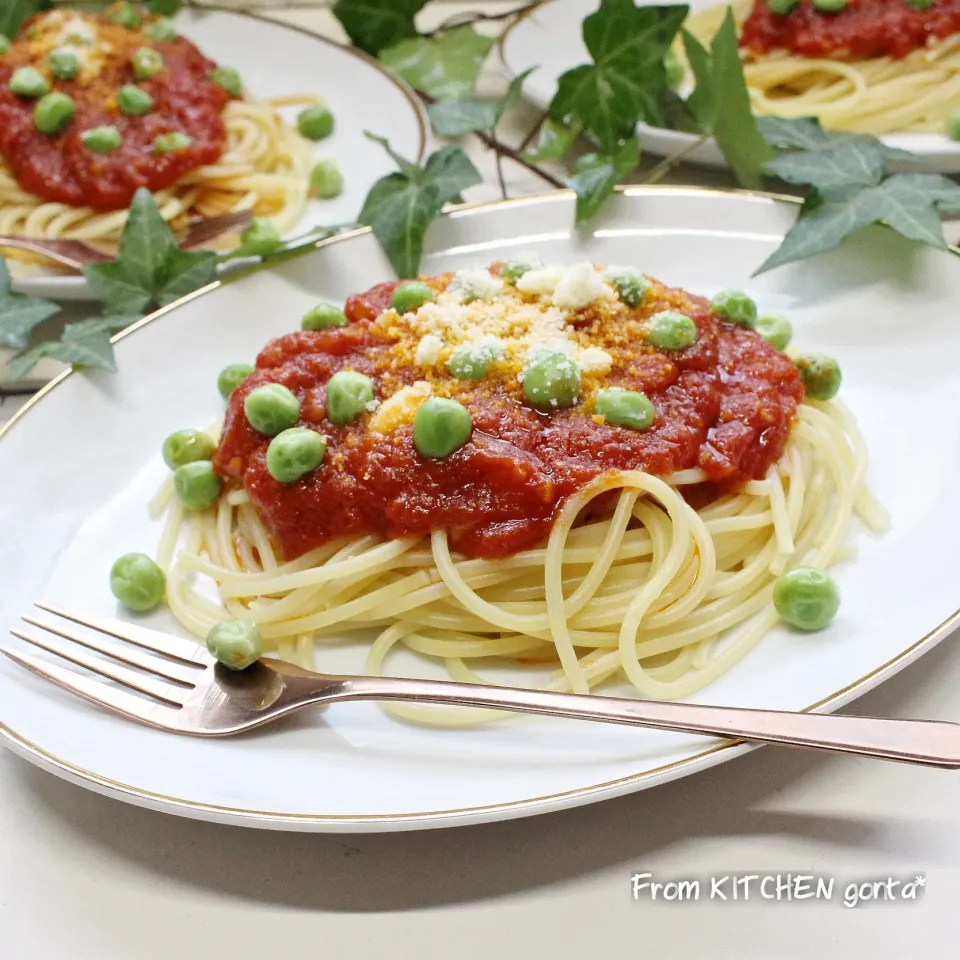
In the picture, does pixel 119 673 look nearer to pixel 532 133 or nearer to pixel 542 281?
pixel 542 281

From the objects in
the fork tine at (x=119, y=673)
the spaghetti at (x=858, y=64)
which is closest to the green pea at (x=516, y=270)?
the fork tine at (x=119, y=673)

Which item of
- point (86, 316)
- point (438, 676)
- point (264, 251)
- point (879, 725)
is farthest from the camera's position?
point (86, 316)

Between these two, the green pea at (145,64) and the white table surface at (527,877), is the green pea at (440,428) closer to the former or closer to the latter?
the white table surface at (527,877)

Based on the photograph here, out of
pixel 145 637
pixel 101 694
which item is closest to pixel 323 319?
pixel 145 637

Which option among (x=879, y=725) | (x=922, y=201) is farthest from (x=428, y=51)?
(x=879, y=725)

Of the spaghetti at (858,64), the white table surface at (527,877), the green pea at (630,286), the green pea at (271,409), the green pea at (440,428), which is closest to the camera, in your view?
the white table surface at (527,877)

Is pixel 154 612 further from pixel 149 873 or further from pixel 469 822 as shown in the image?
pixel 469 822

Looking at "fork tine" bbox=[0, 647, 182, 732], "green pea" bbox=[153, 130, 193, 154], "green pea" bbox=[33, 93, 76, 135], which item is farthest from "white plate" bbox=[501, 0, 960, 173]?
"fork tine" bbox=[0, 647, 182, 732]
